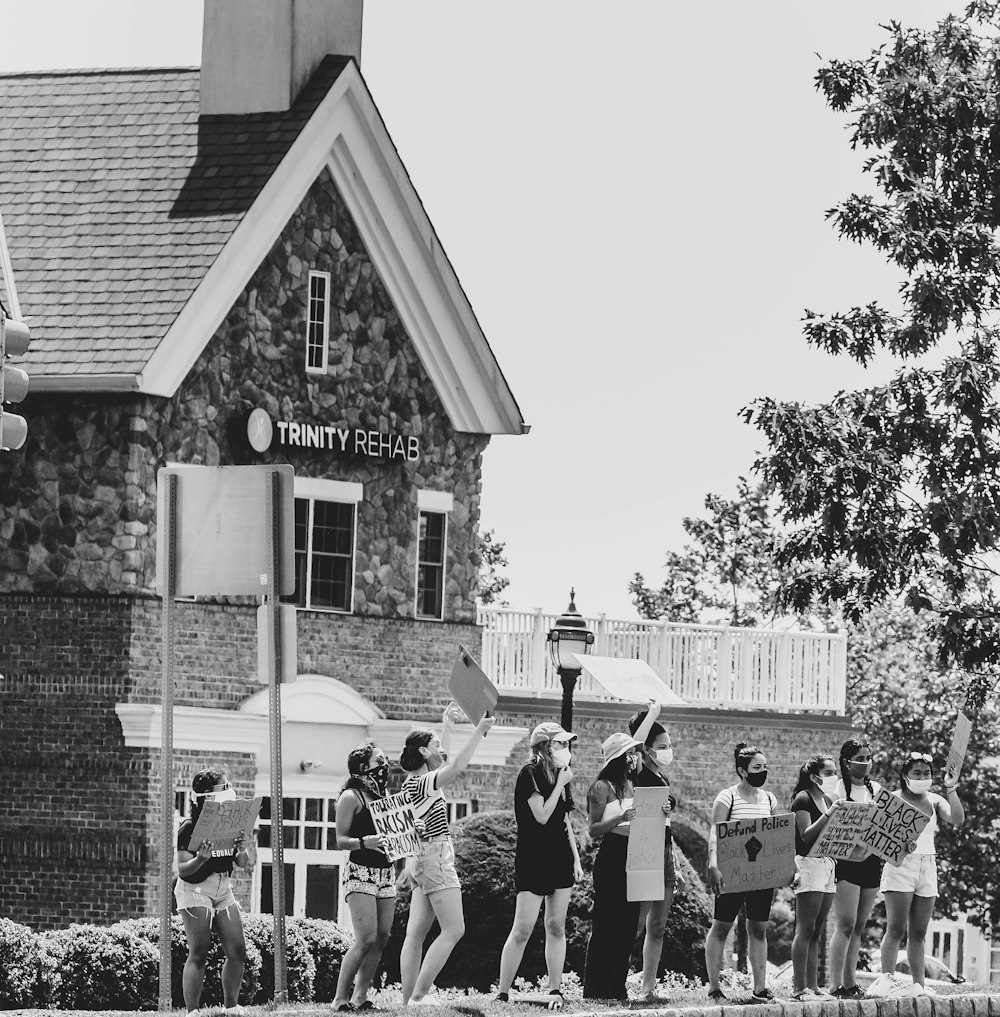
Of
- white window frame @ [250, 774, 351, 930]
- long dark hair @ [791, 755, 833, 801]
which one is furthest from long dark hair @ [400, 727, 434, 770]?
white window frame @ [250, 774, 351, 930]

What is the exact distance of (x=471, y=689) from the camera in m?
19.1

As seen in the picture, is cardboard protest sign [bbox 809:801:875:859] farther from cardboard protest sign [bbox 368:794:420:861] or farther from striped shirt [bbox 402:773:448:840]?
cardboard protest sign [bbox 368:794:420:861]

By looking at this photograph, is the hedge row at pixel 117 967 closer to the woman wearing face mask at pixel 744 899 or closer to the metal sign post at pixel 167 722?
the woman wearing face mask at pixel 744 899

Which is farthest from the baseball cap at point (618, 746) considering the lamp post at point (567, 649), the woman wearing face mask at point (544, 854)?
the lamp post at point (567, 649)

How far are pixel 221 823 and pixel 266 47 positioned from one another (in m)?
17.3

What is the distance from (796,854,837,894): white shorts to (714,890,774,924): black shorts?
1.48 ft

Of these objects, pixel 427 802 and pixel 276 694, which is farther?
pixel 427 802

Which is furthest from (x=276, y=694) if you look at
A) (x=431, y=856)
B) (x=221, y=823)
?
(x=431, y=856)

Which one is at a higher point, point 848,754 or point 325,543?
point 325,543

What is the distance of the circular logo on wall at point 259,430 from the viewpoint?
30.8 meters

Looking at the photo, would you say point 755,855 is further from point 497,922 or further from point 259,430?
point 259,430

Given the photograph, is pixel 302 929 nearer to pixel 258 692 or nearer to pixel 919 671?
pixel 258 692

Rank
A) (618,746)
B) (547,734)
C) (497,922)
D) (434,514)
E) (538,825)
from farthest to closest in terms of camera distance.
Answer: (434,514) → (497,922) → (618,746) → (538,825) → (547,734)

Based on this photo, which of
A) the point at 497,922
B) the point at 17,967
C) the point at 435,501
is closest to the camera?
the point at 17,967
